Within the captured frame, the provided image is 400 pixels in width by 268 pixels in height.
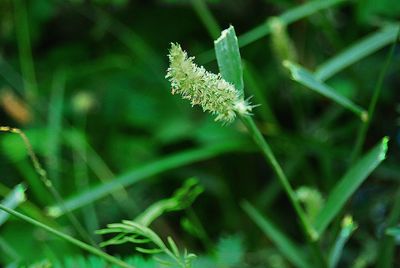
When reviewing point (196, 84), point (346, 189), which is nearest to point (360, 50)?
point (346, 189)

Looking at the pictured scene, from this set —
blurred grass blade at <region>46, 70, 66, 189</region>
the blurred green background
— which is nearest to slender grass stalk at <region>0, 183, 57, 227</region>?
the blurred green background

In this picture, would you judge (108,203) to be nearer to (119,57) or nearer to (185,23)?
(119,57)

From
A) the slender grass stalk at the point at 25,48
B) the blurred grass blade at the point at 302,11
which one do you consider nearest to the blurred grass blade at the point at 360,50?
the blurred grass blade at the point at 302,11

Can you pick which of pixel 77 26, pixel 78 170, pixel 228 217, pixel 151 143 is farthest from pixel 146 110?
pixel 77 26

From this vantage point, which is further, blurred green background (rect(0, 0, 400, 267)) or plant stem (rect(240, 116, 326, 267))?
blurred green background (rect(0, 0, 400, 267))

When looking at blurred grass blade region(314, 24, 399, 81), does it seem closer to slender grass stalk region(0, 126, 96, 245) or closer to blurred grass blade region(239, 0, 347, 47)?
blurred grass blade region(239, 0, 347, 47)

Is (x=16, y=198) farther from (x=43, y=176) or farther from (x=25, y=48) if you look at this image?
(x=25, y=48)

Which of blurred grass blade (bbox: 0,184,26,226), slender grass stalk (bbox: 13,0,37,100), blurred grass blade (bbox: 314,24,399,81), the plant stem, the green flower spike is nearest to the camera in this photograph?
the green flower spike
